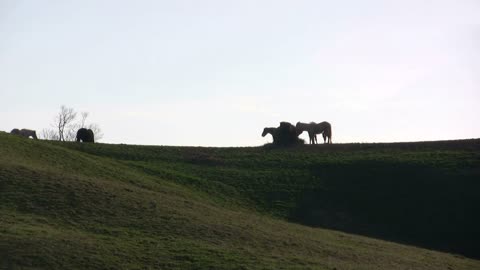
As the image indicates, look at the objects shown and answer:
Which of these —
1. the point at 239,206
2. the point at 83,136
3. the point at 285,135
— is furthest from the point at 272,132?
the point at 239,206

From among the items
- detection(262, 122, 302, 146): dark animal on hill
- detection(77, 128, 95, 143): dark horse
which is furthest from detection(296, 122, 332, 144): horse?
detection(77, 128, 95, 143): dark horse

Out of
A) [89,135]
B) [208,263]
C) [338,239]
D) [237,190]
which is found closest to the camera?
[208,263]

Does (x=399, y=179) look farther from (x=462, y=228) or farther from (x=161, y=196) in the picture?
(x=161, y=196)

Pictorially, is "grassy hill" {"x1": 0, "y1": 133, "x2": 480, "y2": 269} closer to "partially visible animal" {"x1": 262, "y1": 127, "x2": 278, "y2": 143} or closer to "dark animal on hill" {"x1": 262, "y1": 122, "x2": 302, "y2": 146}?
"dark animal on hill" {"x1": 262, "y1": 122, "x2": 302, "y2": 146}

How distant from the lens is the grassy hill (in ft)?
94.1

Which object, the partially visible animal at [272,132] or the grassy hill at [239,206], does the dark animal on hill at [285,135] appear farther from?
the grassy hill at [239,206]

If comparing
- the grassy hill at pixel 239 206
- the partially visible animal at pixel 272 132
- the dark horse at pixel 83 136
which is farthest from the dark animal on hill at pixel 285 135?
the dark horse at pixel 83 136

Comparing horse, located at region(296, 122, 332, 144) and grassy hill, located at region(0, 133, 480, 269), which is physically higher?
horse, located at region(296, 122, 332, 144)

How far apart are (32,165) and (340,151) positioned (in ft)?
80.8

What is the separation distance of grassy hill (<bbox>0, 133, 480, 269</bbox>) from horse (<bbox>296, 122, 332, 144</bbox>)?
3701mm

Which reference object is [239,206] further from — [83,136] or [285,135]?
[83,136]

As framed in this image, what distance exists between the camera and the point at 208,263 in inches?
1089

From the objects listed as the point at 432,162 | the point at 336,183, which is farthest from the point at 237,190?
the point at 432,162

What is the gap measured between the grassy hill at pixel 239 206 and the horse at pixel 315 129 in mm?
3701
